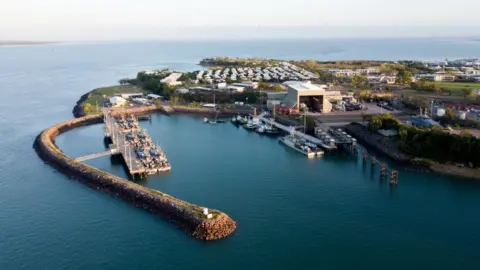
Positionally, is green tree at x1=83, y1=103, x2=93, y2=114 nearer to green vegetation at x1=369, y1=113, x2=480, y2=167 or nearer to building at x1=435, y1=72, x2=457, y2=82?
green vegetation at x1=369, y1=113, x2=480, y2=167

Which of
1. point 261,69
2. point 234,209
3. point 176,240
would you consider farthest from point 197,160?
point 261,69

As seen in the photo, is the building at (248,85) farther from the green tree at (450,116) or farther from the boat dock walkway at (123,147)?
the green tree at (450,116)

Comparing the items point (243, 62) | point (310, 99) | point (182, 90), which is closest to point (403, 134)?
point (310, 99)

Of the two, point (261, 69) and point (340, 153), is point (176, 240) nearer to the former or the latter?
point (340, 153)

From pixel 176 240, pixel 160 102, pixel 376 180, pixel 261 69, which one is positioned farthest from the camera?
pixel 261 69

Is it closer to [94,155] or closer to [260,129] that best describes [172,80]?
[260,129]

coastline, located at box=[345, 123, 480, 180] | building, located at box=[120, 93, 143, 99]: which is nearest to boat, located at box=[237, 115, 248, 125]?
coastline, located at box=[345, 123, 480, 180]

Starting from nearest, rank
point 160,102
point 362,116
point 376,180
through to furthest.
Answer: point 376,180, point 362,116, point 160,102
